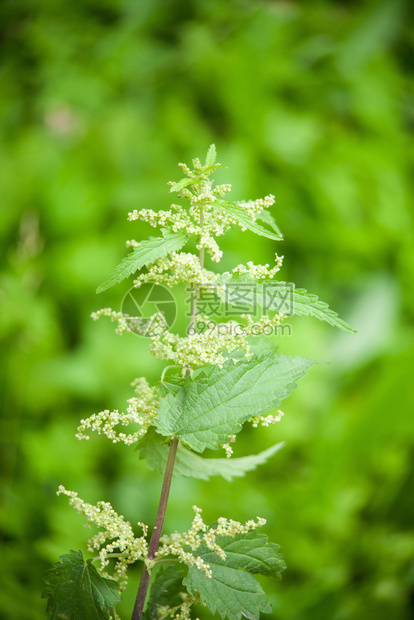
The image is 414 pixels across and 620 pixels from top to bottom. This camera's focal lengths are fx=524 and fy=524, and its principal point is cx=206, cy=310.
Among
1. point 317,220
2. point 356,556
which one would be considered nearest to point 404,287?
point 317,220

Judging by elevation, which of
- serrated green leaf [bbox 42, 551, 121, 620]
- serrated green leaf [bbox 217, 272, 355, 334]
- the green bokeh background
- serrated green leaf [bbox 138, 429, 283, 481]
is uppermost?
the green bokeh background

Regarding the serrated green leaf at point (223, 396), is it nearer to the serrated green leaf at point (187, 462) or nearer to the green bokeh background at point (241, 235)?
the serrated green leaf at point (187, 462)

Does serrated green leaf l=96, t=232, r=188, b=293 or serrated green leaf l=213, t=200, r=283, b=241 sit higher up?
serrated green leaf l=213, t=200, r=283, b=241

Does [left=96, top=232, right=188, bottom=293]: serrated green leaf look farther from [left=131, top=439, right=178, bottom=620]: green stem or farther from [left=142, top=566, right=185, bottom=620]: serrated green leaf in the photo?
[left=142, top=566, right=185, bottom=620]: serrated green leaf

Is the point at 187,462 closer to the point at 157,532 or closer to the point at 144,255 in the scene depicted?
the point at 157,532

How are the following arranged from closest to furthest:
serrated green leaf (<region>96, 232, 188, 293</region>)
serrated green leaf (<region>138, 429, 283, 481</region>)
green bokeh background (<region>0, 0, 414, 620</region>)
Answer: serrated green leaf (<region>96, 232, 188, 293</region>), serrated green leaf (<region>138, 429, 283, 481</region>), green bokeh background (<region>0, 0, 414, 620</region>)

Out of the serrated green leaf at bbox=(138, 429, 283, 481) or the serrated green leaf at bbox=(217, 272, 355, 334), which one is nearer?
the serrated green leaf at bbox=(217, 272, 355, 334)

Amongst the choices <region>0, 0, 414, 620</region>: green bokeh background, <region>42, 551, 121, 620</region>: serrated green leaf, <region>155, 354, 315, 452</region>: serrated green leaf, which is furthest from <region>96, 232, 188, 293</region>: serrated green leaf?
<region>0, 0, 414, 620</region>: green bokeh background
